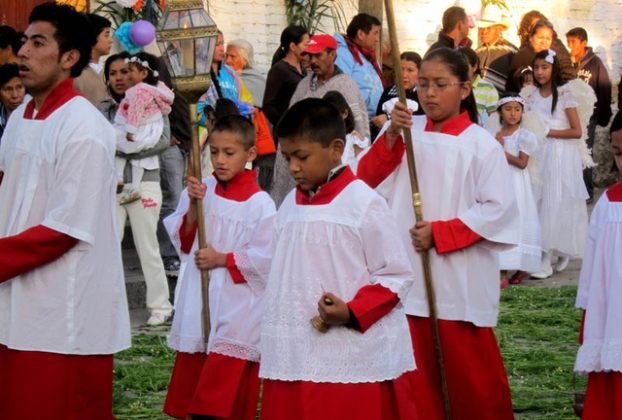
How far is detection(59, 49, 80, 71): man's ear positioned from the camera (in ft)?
19.1

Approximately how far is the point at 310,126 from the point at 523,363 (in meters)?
4.43

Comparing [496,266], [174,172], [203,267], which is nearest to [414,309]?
[496,266]

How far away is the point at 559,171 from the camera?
14.5 meters

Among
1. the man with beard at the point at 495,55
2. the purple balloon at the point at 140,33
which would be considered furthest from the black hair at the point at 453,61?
the man with beard at the point at 495,55

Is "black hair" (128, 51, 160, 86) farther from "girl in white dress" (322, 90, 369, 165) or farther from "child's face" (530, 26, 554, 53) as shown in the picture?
"child's face" (530, 26, 554, 53)

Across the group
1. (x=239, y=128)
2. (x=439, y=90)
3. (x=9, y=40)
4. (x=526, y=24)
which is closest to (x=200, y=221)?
(x=239, y=128)

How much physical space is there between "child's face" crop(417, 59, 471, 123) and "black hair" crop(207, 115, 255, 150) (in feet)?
3.07

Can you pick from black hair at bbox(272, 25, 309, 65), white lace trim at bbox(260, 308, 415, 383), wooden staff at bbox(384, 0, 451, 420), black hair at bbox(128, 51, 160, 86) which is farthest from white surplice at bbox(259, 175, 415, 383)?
black hair at bbox(272, 25, 309, 65)

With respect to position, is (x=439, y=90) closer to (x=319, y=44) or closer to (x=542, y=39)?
(x=319, y=44)

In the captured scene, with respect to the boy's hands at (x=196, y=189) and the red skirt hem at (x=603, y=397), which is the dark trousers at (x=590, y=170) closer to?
the red skirt hem at (x=603, y=397)

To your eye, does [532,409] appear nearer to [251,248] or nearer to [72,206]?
[251,248]

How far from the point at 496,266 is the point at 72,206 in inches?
99.1

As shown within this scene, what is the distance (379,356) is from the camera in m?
5.75

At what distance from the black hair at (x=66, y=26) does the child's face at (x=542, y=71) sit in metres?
8.78
